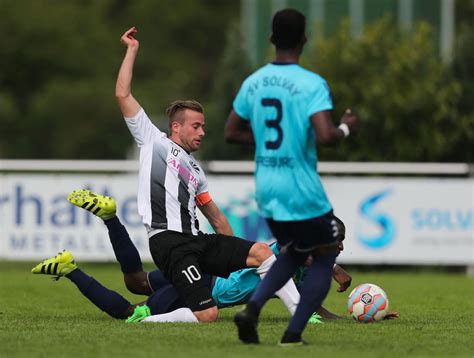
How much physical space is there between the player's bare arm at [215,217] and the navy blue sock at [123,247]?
0.63m

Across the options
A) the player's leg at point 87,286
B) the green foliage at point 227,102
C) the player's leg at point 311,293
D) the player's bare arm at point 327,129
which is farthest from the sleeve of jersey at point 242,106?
the green foliage at point 227,102

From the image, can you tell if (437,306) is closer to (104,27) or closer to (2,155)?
(2,155)

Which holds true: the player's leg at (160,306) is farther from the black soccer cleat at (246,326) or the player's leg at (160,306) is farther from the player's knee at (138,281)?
the black soccer cleat at (246,326)

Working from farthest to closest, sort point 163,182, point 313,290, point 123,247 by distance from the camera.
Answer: point 123,247
point 163,182
point 313,290

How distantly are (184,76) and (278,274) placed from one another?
47.0 meters

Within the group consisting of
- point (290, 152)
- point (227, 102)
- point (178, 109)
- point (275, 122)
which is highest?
point (275, 122)

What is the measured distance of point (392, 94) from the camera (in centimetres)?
2291

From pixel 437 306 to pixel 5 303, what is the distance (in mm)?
3957

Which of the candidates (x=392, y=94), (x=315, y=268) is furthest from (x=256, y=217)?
(x=315, y=268)

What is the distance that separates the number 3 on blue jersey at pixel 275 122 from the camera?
7949 mm

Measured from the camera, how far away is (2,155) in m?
42.1

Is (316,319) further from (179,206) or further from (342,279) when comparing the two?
(179,206)

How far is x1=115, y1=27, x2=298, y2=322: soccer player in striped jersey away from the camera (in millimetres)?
9570

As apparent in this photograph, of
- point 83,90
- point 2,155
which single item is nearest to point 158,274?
point 2,155
